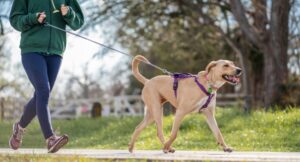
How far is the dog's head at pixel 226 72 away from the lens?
7375mm

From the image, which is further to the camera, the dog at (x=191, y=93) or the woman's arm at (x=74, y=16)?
the woman's arm at (x=74, y=16)

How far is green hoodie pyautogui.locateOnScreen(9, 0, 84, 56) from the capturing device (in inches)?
301

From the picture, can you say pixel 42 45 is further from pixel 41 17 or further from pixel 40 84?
pixel 40 84

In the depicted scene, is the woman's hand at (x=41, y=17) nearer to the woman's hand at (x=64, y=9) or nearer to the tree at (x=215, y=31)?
the woman's hand at (x=64, y=9)

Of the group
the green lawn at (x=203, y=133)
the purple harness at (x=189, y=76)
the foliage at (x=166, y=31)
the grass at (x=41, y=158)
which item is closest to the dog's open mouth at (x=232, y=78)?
the purple harness at (x=189, y=76)

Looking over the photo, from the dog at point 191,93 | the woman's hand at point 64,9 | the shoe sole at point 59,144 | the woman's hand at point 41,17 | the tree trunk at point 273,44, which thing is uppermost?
the woman's hand at point 64,9

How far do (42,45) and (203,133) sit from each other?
20.4ft

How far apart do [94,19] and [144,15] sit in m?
2.07

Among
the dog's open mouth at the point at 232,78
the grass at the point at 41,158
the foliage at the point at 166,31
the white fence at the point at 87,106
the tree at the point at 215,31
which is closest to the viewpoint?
the grass at the point at 41,158

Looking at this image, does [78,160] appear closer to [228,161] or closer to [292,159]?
[228,161]

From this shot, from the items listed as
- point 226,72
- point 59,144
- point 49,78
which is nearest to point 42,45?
point 49,78

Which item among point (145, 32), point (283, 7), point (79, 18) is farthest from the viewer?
point (145, 32)

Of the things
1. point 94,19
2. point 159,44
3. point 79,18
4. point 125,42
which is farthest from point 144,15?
point 79,18

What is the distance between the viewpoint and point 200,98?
297 inches
